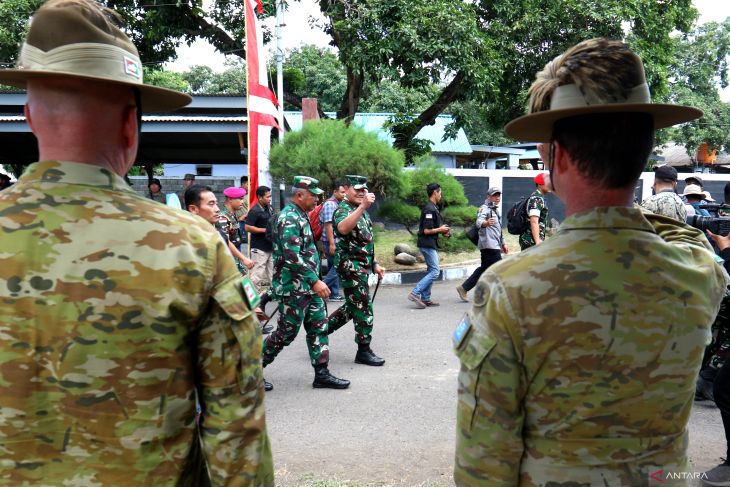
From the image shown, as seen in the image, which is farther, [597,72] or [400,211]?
[400,211]

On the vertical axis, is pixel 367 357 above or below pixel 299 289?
below

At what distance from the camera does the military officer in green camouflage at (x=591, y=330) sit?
135cm

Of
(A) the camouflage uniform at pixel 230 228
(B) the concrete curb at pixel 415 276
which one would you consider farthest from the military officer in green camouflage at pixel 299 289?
(B) the concrete curb at pixel 415 276

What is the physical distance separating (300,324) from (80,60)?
3710mm

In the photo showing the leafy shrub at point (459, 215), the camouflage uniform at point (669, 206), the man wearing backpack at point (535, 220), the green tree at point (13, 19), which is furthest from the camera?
the leafy shrub at point (459, 215)

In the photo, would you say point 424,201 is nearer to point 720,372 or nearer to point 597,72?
point 720,372

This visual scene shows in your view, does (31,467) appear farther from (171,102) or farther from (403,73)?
(403,73)

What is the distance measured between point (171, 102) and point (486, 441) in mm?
1258

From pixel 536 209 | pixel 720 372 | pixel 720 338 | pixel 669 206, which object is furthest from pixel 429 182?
pixel 720 372

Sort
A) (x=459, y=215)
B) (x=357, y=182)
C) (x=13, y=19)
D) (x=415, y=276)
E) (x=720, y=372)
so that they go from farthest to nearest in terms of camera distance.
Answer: (x=459, y=215)
(x=13, y=19)
(x=415, y=276)
(x=357, y=182)
(x=720, y=372)

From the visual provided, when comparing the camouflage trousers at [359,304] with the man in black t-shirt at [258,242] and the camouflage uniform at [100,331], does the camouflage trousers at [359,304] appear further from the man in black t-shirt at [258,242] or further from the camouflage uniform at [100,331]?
the camouflage uniform at [100,331]

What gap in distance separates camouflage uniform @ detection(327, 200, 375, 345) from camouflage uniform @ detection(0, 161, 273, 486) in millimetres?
4183

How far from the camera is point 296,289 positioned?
488 cm

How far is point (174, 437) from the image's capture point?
1409 mm
